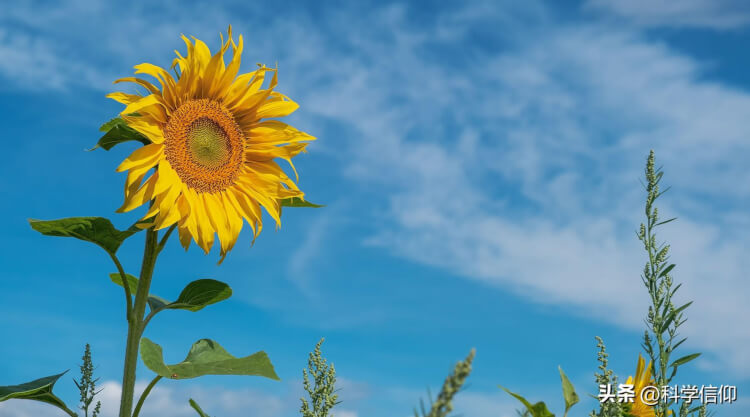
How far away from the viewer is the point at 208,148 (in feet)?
14.1

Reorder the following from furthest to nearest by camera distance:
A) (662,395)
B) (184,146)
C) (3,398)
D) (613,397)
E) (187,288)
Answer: (184,146), (187,288), (3,398), (662,395), (613,397)

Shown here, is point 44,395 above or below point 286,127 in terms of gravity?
below

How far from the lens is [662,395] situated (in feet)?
10.6

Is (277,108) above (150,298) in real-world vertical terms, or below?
above

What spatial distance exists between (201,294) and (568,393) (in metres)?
2.25

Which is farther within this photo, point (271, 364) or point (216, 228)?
point (216, 228)

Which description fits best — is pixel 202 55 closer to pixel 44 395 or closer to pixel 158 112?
pixel 158 112

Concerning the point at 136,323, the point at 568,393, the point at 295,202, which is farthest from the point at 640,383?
the point at 136,323

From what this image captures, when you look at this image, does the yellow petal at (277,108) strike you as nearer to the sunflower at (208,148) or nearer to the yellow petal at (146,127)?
the sunflower at (208,148)

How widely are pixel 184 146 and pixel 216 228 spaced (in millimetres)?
556

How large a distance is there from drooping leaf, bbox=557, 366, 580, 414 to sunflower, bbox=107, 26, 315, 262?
7.11 ft

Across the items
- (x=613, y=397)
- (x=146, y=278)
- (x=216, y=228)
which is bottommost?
(x=613, y=397)

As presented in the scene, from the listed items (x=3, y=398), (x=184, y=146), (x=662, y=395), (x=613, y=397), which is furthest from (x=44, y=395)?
(x=662, y=395)

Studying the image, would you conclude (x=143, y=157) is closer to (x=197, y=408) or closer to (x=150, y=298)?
(x=150, y=298)
